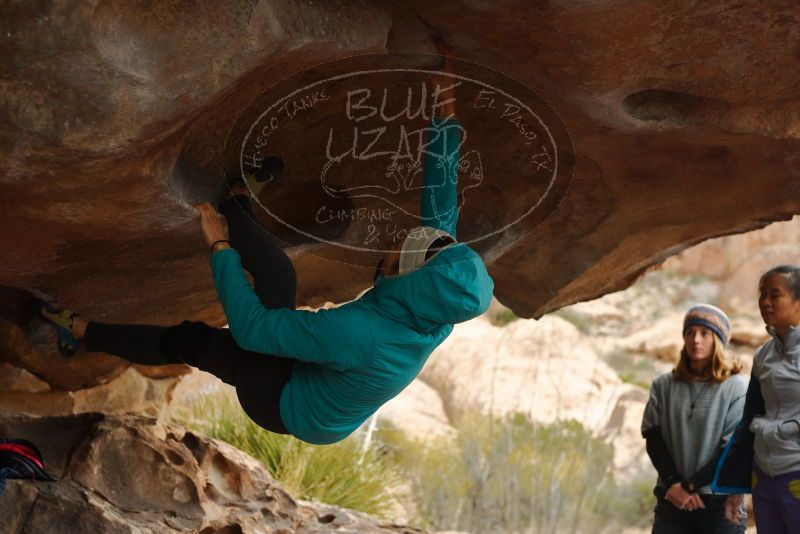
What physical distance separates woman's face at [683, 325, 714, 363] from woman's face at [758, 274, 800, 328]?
1.25 ft

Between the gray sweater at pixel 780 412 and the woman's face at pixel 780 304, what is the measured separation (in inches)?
2.0

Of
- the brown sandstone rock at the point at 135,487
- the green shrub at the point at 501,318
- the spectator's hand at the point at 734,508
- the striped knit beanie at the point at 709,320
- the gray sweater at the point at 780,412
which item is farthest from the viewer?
the green shrub at the point at 501,318

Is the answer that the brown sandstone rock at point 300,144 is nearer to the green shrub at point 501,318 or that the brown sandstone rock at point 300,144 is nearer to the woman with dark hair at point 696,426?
the woman with dark hair at point 696,426

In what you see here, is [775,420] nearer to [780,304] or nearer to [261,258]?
[780,304]

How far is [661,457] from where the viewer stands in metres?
4.04

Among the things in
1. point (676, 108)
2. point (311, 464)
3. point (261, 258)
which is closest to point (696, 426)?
point (676, 108)

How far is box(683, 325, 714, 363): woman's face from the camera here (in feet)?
13.0

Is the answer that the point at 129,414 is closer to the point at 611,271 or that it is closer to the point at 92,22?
the point at 92,22

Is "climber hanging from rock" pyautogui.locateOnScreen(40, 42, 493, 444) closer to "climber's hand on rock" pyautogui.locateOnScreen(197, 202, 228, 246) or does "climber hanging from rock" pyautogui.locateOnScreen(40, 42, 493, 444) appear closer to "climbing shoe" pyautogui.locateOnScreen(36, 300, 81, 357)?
"climber's hand on rock" pyautogui.locateOnScreen(197, 202, 228, 246)

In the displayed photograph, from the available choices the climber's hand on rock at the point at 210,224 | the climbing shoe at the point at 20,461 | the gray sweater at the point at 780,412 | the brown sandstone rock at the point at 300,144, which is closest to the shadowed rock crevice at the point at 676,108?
the brown sandstone rock at the point at 300,144

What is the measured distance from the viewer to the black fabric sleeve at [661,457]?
3986 millimetres

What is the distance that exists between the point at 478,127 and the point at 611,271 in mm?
2012

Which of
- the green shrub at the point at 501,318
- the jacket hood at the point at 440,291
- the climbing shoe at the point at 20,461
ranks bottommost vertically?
the climbing shoe at the point at 20,461

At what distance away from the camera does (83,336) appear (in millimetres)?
3488
